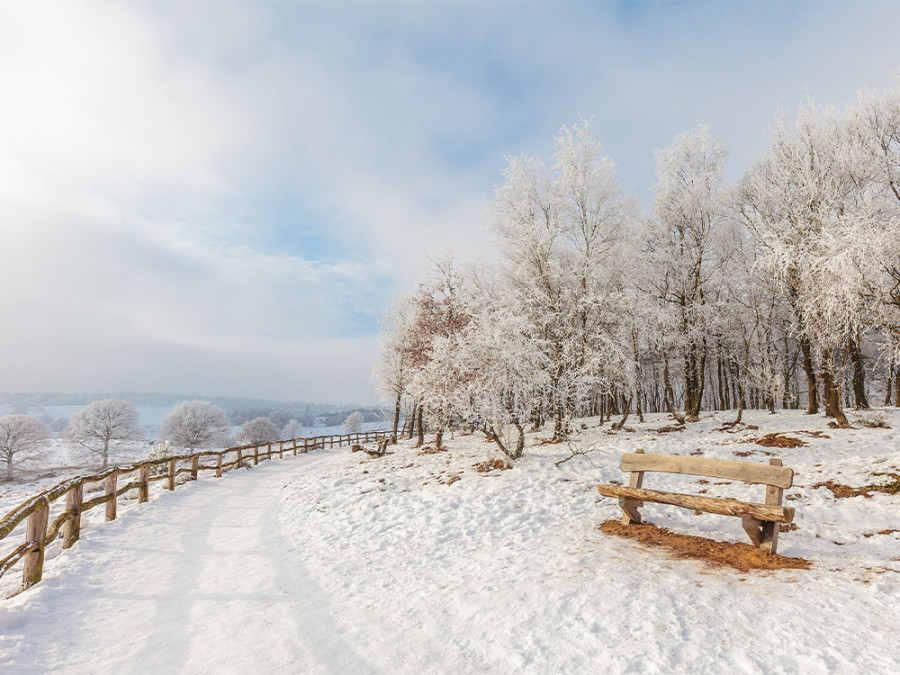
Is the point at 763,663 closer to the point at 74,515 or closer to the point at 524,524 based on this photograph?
the point at 524,524

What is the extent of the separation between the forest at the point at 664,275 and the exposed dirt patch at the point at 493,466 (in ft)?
1.78

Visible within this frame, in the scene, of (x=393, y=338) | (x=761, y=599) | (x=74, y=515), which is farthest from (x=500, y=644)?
(x=393, y=338)

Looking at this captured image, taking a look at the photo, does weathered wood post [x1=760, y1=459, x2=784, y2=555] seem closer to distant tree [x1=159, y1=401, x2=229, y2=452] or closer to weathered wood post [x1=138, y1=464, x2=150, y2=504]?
weathered wood post [x1=138, y1=464, x2=150, y2=504]

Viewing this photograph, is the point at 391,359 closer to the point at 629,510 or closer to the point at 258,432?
the point at 629,510

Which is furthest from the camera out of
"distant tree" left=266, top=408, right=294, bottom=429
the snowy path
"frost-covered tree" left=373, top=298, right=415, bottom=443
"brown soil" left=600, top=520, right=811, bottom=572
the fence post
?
"distant tree" left=266, top=408, right=294, bottom=429

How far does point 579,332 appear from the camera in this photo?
13.2m

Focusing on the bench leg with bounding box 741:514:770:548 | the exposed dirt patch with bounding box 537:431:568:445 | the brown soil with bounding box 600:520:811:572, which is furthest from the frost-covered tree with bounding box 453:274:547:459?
the bench leg with bounding box 741:514:770:548

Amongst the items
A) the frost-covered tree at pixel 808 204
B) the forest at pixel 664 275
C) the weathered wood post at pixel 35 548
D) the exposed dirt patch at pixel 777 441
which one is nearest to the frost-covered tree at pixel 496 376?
the forest at pixel 664 275

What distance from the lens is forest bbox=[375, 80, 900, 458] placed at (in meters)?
10.3

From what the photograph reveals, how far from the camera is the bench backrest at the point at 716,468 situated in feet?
17.0

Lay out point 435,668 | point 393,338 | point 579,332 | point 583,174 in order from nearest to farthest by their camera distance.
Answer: point 435,668 → point 579,332 → point 583,174 → point 393,338

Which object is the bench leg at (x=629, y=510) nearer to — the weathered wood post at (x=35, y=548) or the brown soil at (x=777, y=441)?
the brown soil at (x=777, y=441)

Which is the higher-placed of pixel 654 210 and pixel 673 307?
→ pixel 654 210

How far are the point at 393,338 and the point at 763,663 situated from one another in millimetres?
22121
